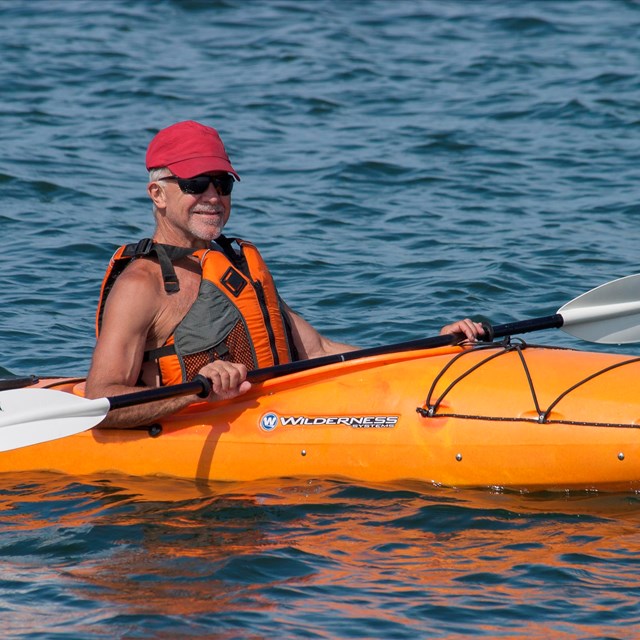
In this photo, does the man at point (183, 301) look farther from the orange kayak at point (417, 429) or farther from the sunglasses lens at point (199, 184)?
the orange kayak at point (417, 429)

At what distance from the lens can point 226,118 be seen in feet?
39.6

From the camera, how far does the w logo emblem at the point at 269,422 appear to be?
Answer: 5102 millimetres

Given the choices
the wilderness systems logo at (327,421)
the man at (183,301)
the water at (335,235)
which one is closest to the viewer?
the water at (335,235)

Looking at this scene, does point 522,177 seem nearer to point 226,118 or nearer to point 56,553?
point 226,118

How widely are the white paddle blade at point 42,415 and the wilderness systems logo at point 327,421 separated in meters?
0.70

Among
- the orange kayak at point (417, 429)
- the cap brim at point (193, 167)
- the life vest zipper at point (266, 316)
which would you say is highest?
the cap brim at point (193, 167)

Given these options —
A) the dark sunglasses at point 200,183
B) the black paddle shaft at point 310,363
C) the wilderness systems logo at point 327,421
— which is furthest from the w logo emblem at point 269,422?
the dark sunglasses at point 200,183

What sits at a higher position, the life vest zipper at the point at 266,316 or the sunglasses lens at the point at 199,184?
the sunglasses lens at the point at 199,184

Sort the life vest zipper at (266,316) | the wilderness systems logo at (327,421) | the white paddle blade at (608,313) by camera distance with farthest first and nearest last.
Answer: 1. the white paddle blade at (608,313)
2. the life vest zipper at (266,316)
3. the wilderness systems logo at (327,421)

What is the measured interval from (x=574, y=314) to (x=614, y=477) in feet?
3.68

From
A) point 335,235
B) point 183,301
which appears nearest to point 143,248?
point 183,301

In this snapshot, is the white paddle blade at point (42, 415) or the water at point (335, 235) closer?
the water at point (335, 235)

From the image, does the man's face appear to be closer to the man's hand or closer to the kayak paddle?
the kayak paddle

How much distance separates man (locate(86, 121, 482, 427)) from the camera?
16.0 feet
